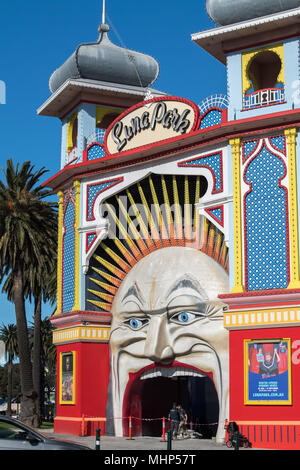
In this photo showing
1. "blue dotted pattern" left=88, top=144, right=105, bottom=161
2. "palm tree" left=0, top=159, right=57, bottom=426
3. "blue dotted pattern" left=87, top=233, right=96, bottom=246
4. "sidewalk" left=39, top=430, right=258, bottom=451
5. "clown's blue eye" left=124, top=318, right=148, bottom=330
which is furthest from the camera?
"palm tree" left=0, top=159, right=57, bottom=426

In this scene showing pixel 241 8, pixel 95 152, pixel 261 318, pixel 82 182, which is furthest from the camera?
→ pixel 82 182

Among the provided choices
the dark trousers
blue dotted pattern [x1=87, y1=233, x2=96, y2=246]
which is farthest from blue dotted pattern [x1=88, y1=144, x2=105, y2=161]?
the dark trousers

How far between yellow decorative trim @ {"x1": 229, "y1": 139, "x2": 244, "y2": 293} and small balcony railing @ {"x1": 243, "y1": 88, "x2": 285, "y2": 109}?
4.76ft

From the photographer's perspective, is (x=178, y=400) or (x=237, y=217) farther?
(x=178, y=400)

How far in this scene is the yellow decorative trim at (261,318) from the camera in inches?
956

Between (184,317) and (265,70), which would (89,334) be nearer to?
(184,317)

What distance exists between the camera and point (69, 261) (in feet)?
106

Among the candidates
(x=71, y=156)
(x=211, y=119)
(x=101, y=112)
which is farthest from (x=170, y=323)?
(x=101, y=112)

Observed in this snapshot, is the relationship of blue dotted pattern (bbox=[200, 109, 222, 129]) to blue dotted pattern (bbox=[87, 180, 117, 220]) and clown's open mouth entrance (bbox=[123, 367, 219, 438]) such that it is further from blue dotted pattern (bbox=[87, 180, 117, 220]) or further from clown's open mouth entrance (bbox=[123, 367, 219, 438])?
clown's open mouth entrance (bbox=[123, 367, 219, 438])

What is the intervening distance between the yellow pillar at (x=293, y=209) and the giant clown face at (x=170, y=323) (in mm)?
3407

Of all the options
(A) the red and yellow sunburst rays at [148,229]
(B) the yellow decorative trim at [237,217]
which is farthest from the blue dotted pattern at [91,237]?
(B) the yellow decorative trim at [237,217]

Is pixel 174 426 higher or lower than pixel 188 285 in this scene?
lower

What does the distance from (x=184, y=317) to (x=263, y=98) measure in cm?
831

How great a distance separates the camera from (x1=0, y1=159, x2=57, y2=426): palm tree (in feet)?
130
